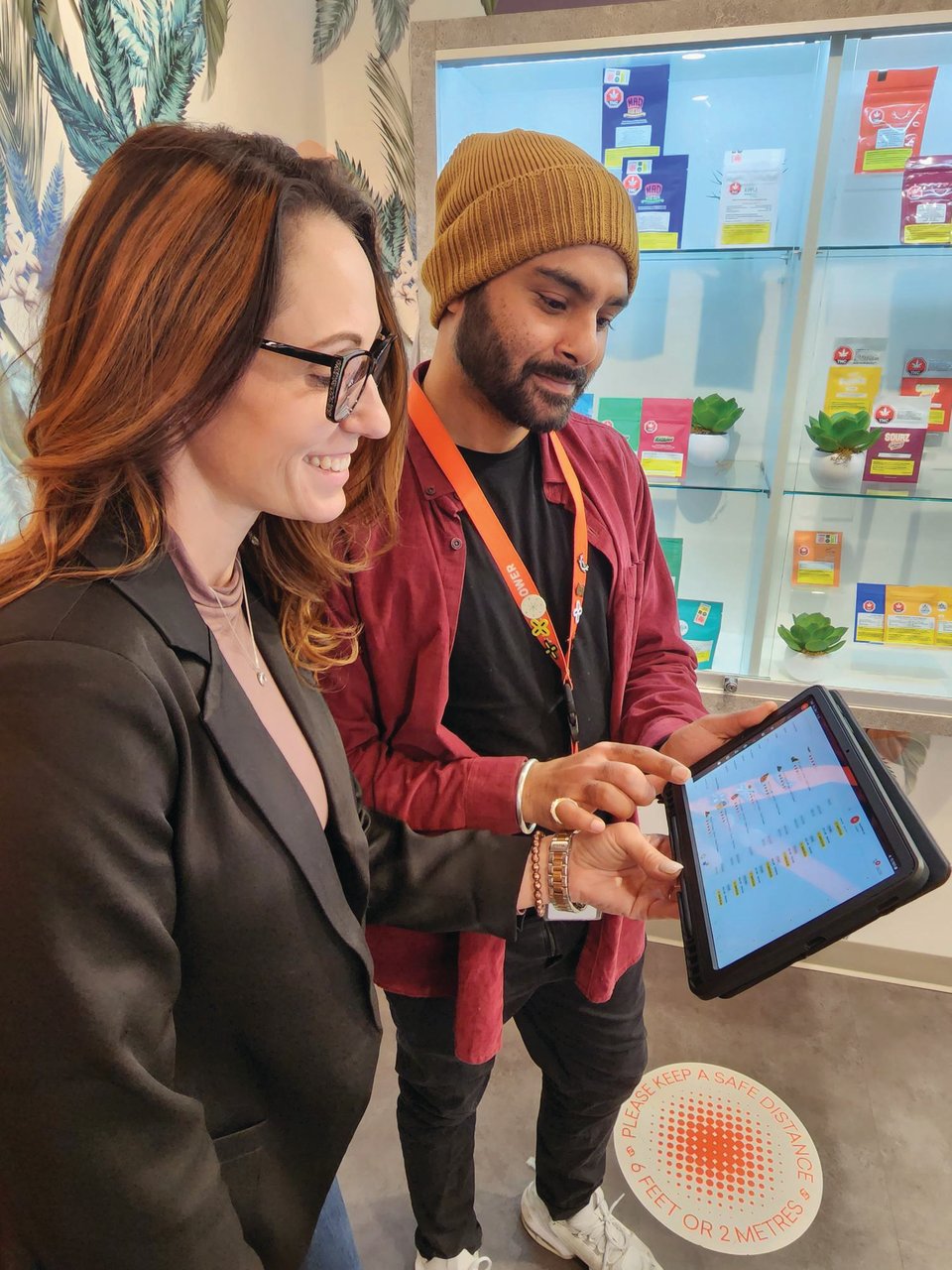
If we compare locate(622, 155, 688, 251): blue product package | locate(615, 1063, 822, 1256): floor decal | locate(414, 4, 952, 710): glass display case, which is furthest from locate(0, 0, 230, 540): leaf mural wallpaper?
locate(615, 1063, 822, 1256): floor decal

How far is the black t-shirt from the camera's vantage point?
1.24 metres

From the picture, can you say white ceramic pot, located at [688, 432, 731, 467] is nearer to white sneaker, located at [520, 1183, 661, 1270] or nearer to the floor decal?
the floor decal

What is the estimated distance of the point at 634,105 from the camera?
184cm

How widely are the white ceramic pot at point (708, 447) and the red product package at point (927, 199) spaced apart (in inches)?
22.9

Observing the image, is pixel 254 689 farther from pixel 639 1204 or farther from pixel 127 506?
pixel 639 1204

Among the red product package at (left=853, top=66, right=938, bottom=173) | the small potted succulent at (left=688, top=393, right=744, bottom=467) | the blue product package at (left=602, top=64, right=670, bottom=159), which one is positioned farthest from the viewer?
the small potted succulent at (left=688, top=393, right=744, bottom=467)

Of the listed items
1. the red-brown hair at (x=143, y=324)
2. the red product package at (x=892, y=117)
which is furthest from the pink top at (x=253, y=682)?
the red product package at (x=892, y=117)

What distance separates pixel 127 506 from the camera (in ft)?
2.38

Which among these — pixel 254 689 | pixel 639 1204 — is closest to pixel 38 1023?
pixel 254 689

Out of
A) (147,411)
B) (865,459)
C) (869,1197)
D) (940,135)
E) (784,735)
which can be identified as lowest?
(869,1197)

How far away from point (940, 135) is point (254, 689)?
1.92m

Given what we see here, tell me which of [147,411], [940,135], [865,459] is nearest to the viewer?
[147,411]

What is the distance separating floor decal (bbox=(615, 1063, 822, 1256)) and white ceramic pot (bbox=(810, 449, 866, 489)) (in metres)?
1.53

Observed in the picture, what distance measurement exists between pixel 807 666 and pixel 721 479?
0.54 m
